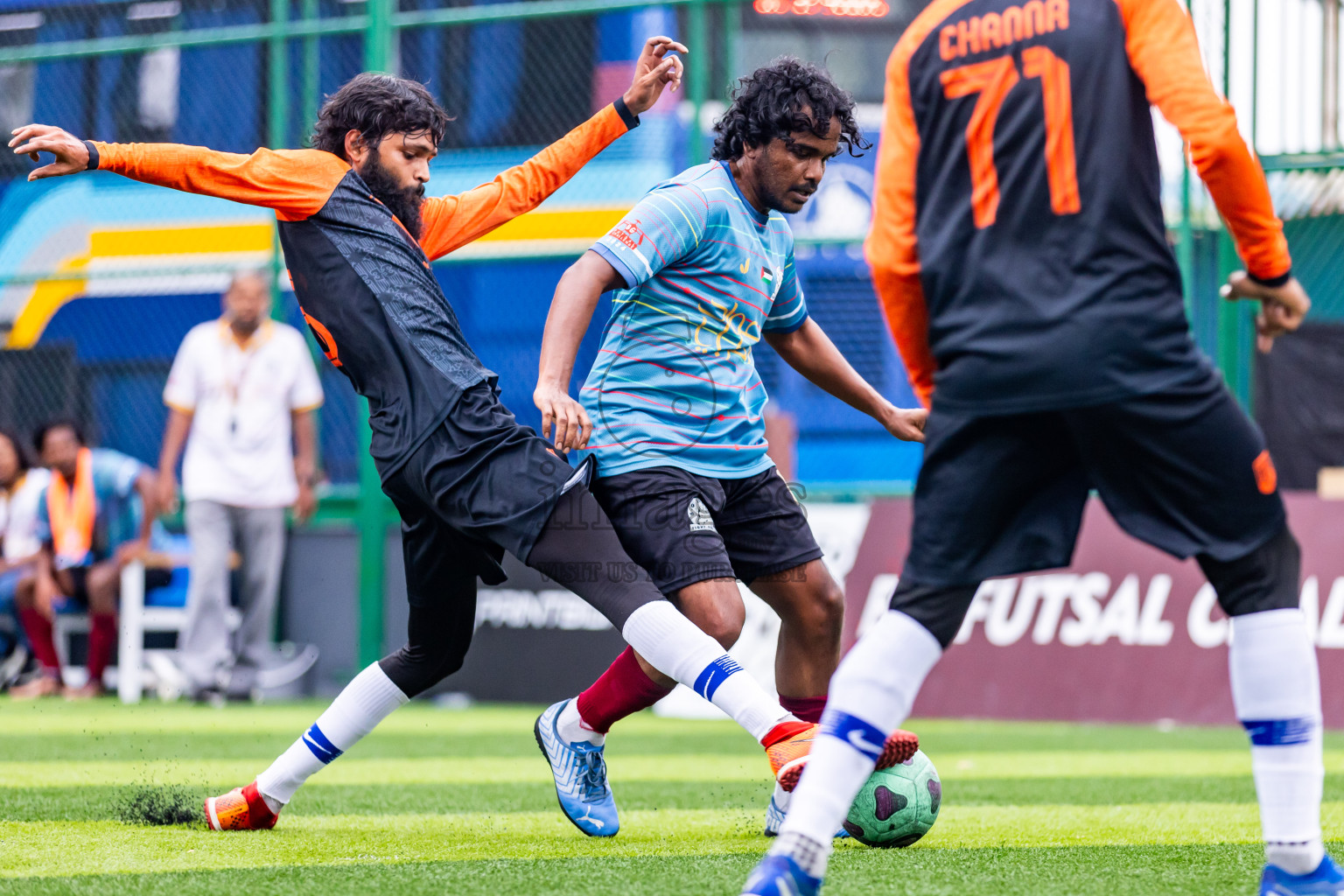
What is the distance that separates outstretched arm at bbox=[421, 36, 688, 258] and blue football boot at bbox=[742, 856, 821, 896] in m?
2.21

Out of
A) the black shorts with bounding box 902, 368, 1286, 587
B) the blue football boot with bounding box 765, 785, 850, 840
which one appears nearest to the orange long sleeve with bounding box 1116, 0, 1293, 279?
the black shorts with bounding box 902, 368, 1286, 587

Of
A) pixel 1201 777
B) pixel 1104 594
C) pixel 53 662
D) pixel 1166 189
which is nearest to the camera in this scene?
pixel 1201 777

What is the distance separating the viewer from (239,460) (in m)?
10.1

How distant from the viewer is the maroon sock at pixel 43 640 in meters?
10.8

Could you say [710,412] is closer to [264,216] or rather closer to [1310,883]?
[1310,883]

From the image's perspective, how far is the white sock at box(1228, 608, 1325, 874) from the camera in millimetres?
2922

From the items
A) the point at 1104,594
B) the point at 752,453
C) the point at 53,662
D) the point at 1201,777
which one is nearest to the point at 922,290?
the point at 752,453

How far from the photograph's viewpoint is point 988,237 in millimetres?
2988

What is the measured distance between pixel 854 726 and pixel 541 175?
224 cm

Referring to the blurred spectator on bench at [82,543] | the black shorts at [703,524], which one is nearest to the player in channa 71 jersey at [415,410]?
the black shorts at [703,524]

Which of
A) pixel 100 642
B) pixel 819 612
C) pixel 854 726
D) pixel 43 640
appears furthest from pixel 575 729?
pixel 43 640

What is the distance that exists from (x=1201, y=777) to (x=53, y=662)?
771cm

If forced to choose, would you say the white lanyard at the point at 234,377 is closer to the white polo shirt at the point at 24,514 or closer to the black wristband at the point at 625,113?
the white polo shirt at the point at 24,514

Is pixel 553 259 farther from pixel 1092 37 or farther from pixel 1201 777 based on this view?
pixel 1092 37
